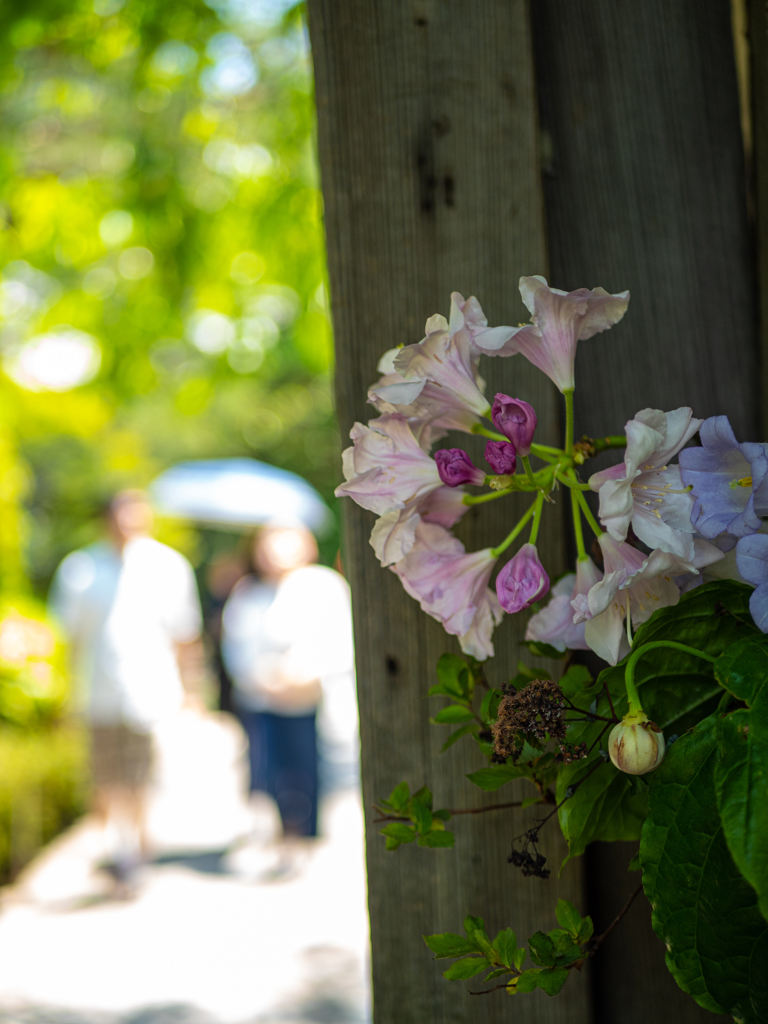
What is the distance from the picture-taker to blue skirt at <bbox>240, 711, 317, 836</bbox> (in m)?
5.59

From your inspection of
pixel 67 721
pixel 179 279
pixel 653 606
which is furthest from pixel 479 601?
pixel 67 721

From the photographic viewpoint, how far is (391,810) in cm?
91

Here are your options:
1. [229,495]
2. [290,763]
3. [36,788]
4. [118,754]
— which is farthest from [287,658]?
[229,495]

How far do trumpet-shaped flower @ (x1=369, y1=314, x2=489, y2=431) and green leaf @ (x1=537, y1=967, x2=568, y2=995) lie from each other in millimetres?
505

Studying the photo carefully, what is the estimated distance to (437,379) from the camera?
32.9 inches

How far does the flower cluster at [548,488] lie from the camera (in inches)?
29.3

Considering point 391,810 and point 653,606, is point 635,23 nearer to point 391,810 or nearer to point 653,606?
point 653,606

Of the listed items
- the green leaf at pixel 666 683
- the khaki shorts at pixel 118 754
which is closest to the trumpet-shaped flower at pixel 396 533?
the green leaf at pixel 666 683

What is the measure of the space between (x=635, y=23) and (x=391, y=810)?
40.5 inches

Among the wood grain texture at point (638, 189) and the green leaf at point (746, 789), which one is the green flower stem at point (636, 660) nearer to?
the green leaf at point (746, 789)

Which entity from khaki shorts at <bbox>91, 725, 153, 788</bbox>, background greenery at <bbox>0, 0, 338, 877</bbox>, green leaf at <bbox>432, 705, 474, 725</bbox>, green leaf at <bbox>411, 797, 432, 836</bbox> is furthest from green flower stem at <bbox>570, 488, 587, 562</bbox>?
khaki shorts at <bbox>91, 725, 153, 788</bbox>

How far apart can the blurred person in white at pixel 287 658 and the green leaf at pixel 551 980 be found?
4.54 meters

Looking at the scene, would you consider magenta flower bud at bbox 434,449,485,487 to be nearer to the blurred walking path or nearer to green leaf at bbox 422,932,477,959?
green leaf at bbox 422,932,477,959

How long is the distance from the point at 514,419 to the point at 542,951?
1.55 feet
